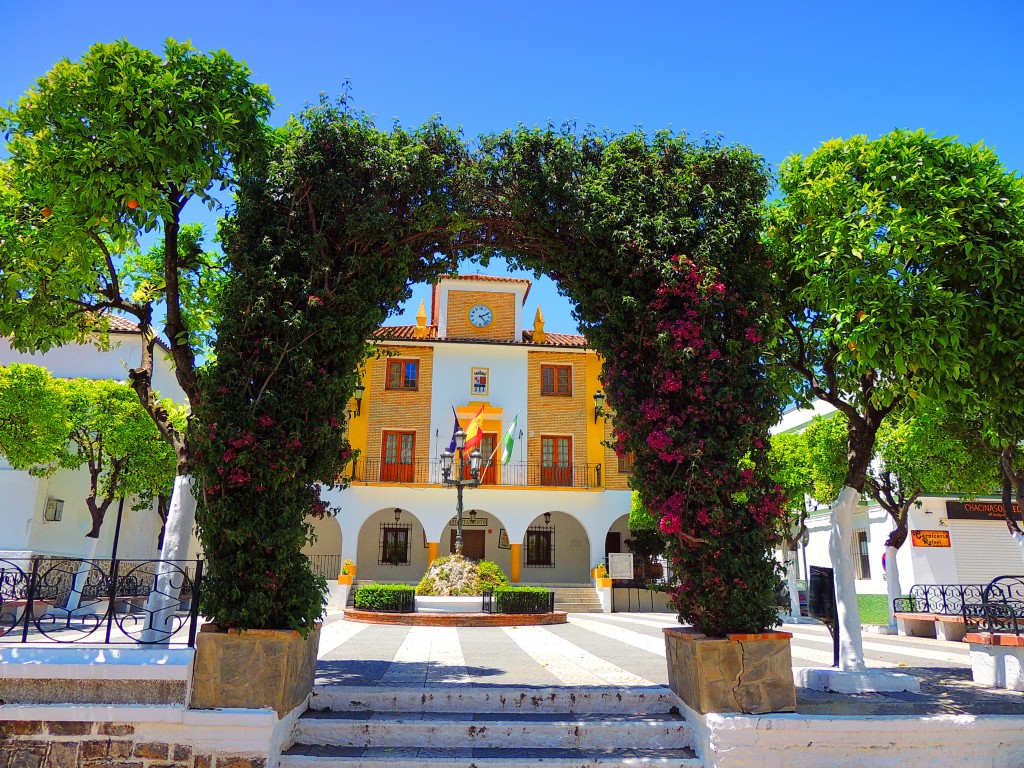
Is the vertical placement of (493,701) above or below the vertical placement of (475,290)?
below

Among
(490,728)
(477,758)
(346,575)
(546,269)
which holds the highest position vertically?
(546,269)

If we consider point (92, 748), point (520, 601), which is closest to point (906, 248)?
point (92, 748)

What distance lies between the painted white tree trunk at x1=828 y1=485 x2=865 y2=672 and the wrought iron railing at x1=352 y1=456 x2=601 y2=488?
57.5 feet

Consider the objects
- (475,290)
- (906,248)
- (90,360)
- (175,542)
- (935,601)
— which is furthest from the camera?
A: (475,290)

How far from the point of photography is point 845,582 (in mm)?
6957

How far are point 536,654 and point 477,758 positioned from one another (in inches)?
192

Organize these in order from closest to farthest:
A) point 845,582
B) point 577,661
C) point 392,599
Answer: point 845,582
point 577,661
point 392,599

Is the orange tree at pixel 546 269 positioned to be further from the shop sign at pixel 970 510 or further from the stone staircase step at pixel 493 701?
the shop sign at pixel 970 510

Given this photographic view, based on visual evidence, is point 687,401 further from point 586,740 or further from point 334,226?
point 334,226

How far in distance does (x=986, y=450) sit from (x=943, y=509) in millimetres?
9597

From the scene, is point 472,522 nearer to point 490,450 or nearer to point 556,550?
point 490,450

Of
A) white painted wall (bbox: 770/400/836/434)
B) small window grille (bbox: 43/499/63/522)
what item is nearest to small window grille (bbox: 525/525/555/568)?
white painted wall (bbox: 770/400/836/434)

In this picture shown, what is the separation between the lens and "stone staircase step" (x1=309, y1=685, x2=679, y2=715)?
5531 millimetres

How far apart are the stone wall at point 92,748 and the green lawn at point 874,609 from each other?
19354 mm
